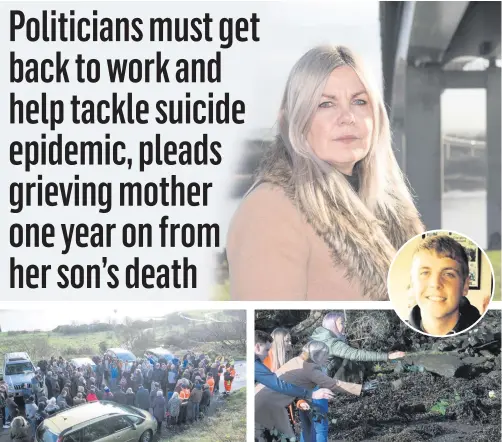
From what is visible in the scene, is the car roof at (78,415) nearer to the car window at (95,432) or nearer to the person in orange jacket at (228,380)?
the car window at (95,432)

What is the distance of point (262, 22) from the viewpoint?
10.4 ft

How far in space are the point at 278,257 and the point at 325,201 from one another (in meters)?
0.29

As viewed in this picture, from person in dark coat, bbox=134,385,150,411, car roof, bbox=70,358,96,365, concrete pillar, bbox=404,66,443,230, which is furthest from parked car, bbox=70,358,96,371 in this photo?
concrete pillar, bbox=404,66,443,230

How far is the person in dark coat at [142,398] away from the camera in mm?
3219

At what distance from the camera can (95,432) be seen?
3.16 metres

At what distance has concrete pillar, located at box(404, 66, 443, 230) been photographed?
3.20 m

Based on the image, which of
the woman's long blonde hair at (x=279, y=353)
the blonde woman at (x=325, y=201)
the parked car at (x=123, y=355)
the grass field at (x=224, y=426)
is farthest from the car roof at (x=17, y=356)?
the woman's long blonde hair at (x=279, y=353)

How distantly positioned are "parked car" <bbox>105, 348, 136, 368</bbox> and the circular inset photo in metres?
1.05

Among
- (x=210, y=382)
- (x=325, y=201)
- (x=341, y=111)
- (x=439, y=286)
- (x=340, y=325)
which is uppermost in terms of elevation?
(x=341, y=111)

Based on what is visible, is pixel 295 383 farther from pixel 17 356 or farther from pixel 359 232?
pixel 17 356

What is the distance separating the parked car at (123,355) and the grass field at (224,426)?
13.1 inches

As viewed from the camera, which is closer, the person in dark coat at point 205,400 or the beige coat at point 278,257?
the beige coat at point 278,257

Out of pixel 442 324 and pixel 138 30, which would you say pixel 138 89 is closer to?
pixel 138 30

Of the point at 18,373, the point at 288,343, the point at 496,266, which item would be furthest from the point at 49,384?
the point at 496,266
